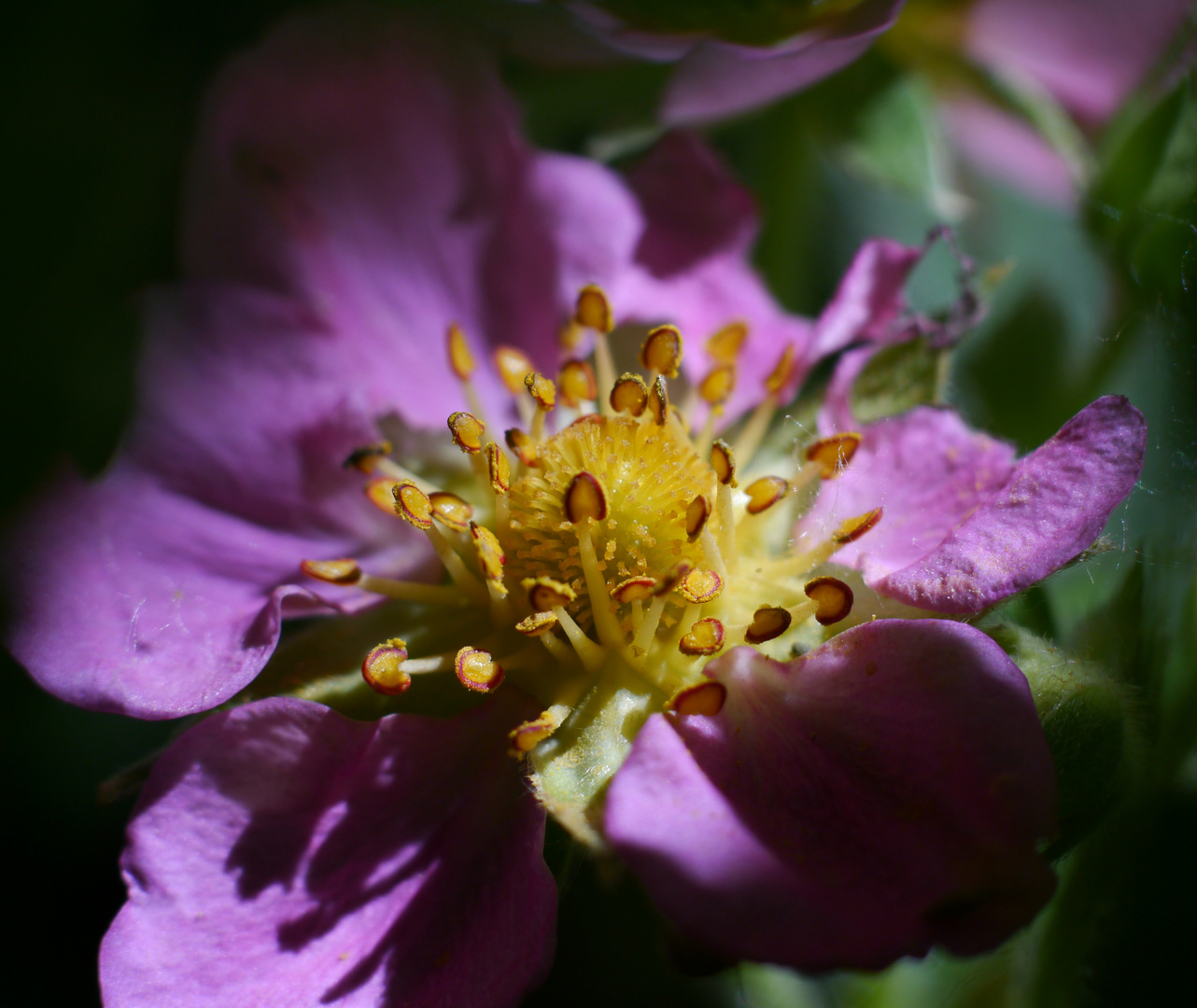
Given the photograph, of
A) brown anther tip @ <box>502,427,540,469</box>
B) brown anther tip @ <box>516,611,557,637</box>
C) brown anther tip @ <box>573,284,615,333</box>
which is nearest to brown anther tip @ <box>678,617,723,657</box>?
brown anther tip @ <box>516,611,557,637</box>

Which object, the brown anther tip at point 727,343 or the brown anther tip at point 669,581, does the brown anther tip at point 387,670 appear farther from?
the brown anther tip at point 727,343

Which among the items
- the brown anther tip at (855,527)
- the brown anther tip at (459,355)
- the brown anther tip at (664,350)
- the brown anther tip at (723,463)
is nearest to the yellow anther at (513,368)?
the brown anther tip at (459,355)

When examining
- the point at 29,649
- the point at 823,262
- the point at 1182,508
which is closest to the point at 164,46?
the point at 29,649

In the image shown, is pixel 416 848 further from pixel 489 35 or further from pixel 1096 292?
pixel 1096 292

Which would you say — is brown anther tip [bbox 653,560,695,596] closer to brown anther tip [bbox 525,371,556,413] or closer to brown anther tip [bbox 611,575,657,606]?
brown anther tip [bbox 611,575,657,606]

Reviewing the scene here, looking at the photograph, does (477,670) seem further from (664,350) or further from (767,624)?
(664,350)

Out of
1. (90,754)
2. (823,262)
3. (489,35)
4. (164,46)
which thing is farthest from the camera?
(823,262)
